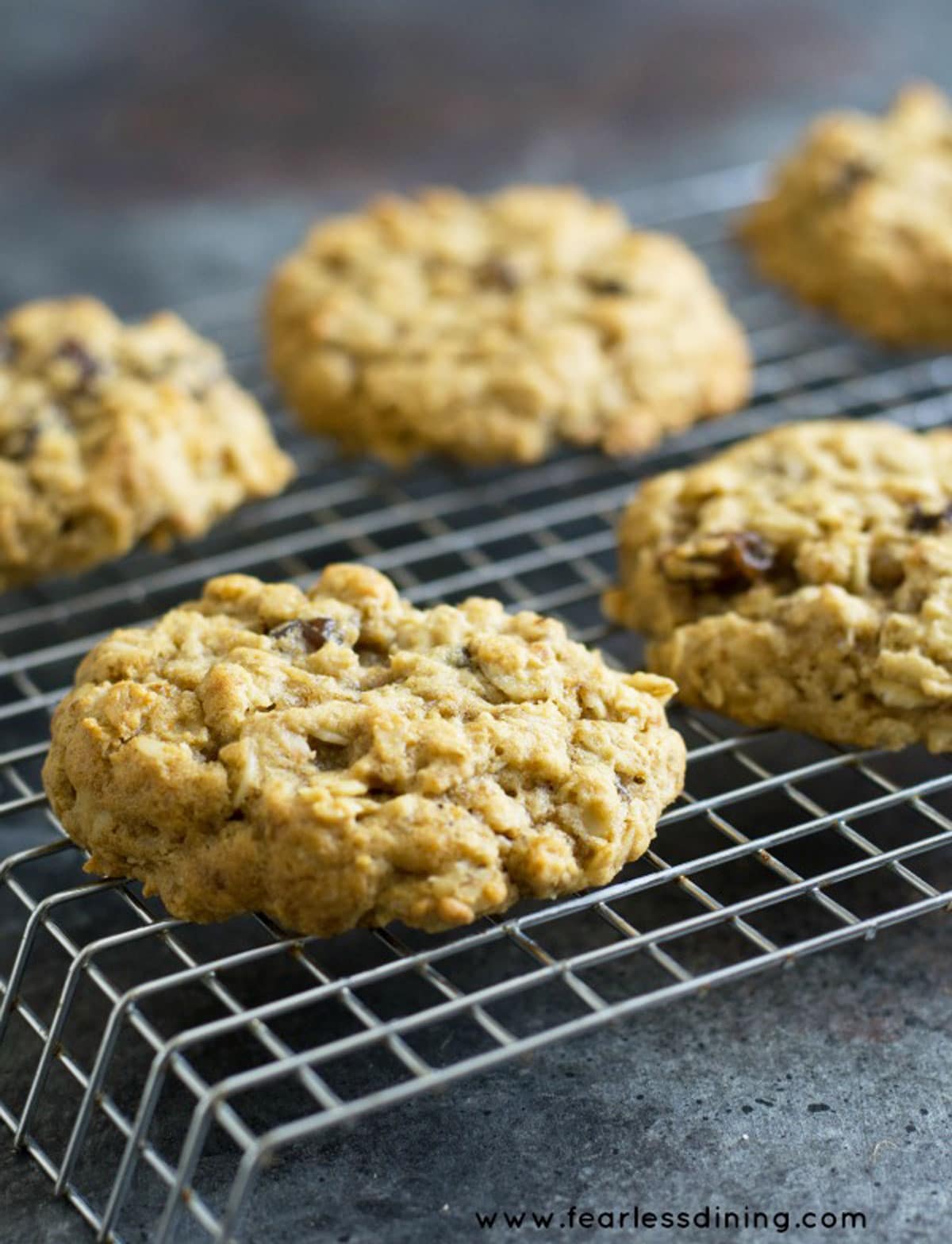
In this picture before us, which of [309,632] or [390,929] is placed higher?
[309,632]

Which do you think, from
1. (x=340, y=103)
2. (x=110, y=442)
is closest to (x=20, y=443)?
(x=110, y=442)

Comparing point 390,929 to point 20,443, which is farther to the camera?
point 20,443

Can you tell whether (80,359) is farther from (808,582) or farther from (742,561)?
(808,582)

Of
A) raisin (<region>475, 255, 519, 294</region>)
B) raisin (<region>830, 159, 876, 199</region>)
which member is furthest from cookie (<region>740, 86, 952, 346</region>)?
raisin (<region>475, 255, 519, 294</region>)

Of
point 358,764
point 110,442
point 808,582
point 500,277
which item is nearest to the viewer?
point 358,764

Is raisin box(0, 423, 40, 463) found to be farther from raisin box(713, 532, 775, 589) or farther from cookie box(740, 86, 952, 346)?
cookie box(740, 86, 952, 346)

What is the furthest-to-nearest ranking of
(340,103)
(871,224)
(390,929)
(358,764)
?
1. (340,103)
2. (871,224)
3. (390,929)
4. (358,764)

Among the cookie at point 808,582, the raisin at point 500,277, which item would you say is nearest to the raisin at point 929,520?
the cookie at point 808,582

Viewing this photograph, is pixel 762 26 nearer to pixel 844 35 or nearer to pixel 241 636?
pixel 844 35
